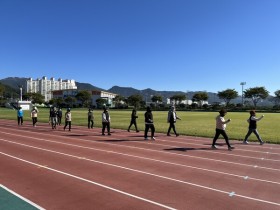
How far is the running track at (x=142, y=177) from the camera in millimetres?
5930

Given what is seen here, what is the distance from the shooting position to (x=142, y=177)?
25.5ft

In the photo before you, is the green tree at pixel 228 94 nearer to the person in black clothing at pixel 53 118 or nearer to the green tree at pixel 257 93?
the green tree at pixel 257 93

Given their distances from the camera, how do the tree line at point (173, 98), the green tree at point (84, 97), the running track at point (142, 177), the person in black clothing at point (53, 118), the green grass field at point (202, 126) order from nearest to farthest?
the running track at point (142, 177), the green grass field at point (202, 126), the person in black clothing at point (53, 118), the tree line at point (173, 98), the green tree at point (84, 97)

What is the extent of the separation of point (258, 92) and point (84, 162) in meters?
108

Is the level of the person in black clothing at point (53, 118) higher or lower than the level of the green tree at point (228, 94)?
lower

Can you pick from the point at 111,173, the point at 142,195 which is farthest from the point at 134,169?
the point at 142,195

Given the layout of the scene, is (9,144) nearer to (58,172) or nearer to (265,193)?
(58,172)

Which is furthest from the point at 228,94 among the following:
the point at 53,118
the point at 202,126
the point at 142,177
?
the point at 142,177

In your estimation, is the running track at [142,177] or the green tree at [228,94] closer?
the running track at [142,177]

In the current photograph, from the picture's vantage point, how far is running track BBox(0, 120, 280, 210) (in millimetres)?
5930

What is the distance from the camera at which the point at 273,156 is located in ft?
36.8

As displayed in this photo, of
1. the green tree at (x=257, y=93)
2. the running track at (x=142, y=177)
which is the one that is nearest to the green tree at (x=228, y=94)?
the green tree at (x=257, y=93)

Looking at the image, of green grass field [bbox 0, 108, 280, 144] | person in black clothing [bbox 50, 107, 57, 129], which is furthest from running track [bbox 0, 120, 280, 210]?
A: person in black clothing [bbox 50, 107, 57, 129]

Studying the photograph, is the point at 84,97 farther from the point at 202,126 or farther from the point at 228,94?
the point at 202,126
